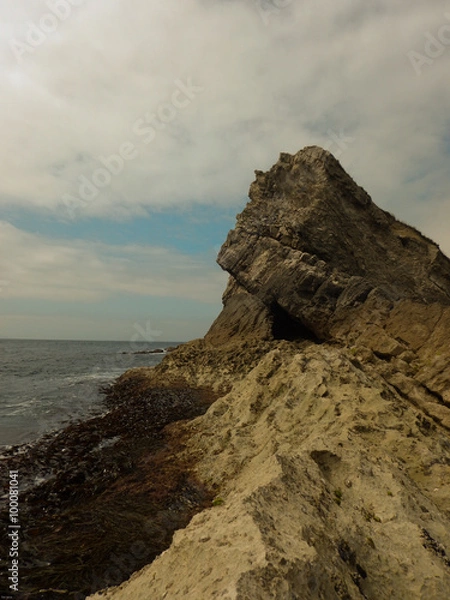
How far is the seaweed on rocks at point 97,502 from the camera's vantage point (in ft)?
20.2

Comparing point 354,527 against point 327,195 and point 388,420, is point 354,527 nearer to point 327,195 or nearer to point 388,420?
point 388,420

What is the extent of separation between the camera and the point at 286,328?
3606cm

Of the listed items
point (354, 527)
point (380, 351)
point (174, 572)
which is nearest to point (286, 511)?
point (354, 527)

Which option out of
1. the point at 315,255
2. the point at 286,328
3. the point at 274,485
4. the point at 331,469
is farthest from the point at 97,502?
the point at 286,328

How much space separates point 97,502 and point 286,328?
93.9ft

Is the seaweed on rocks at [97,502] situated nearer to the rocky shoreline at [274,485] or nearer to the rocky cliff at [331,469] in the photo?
the rocky shoreline at [274,485]

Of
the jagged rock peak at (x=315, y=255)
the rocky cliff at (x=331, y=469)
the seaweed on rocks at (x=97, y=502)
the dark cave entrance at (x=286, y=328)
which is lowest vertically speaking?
the seaweed on rocks at (x=97, y=502)

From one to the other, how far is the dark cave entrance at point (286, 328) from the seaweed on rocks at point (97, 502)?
18.7 metres

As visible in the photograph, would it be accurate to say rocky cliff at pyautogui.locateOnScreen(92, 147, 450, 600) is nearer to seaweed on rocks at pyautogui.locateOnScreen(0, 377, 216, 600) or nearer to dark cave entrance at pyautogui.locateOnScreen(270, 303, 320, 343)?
seaweed on rocks at pyautogui.locateOnScreen(0, 377, 216, 600)

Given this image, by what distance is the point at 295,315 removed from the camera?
30531mm

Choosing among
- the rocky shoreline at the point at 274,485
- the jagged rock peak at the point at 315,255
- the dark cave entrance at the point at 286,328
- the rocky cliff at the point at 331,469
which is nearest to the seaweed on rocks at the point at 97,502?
the rocky shoreline at the point at 274,485

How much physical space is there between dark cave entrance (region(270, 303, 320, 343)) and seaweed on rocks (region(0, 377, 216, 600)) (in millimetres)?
18689

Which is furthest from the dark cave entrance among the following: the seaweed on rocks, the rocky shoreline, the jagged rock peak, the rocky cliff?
the seaweed on rocks

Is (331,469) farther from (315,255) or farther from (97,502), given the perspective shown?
(315,255)
